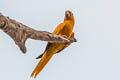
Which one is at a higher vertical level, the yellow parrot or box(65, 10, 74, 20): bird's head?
box(65, 10, 74, 20): bird's head

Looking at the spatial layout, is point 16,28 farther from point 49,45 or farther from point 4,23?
point 49,45

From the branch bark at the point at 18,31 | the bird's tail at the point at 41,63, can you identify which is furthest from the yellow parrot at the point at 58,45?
the branch bark at the point at 18,31

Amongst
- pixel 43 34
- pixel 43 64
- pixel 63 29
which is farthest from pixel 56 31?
pixel 43 34

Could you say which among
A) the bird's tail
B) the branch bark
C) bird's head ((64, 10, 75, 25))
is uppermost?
the branch bark

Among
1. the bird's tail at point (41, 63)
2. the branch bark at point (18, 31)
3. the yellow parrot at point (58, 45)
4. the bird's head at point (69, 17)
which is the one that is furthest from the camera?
the bird's head at point (69, 17)

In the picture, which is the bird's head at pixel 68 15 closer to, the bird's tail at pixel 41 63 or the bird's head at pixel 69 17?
the bird's head at pixel 69 17

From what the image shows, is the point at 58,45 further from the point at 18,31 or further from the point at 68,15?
the point at 18,31

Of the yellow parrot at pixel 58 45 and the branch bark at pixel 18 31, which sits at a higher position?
the branch bark at pixel 18 31

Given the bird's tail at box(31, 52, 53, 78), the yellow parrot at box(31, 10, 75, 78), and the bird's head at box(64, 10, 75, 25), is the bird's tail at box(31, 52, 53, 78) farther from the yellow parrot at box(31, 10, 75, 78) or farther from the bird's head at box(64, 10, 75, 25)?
the bird's head at box(64, 10, 75, 25)

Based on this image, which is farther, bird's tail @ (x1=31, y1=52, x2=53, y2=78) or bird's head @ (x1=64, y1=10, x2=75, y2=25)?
bird's head @ (x1=64, y1=10, x2=75, y2=25)

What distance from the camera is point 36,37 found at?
8836 millimetres

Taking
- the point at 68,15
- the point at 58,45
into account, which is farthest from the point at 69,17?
the point at 58,45

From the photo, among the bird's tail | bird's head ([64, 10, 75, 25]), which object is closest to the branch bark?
the bird's tail

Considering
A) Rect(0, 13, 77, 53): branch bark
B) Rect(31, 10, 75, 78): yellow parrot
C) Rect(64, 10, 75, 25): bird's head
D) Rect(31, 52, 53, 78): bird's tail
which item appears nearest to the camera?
Rect(0, 13, 77, 53): branch bark
